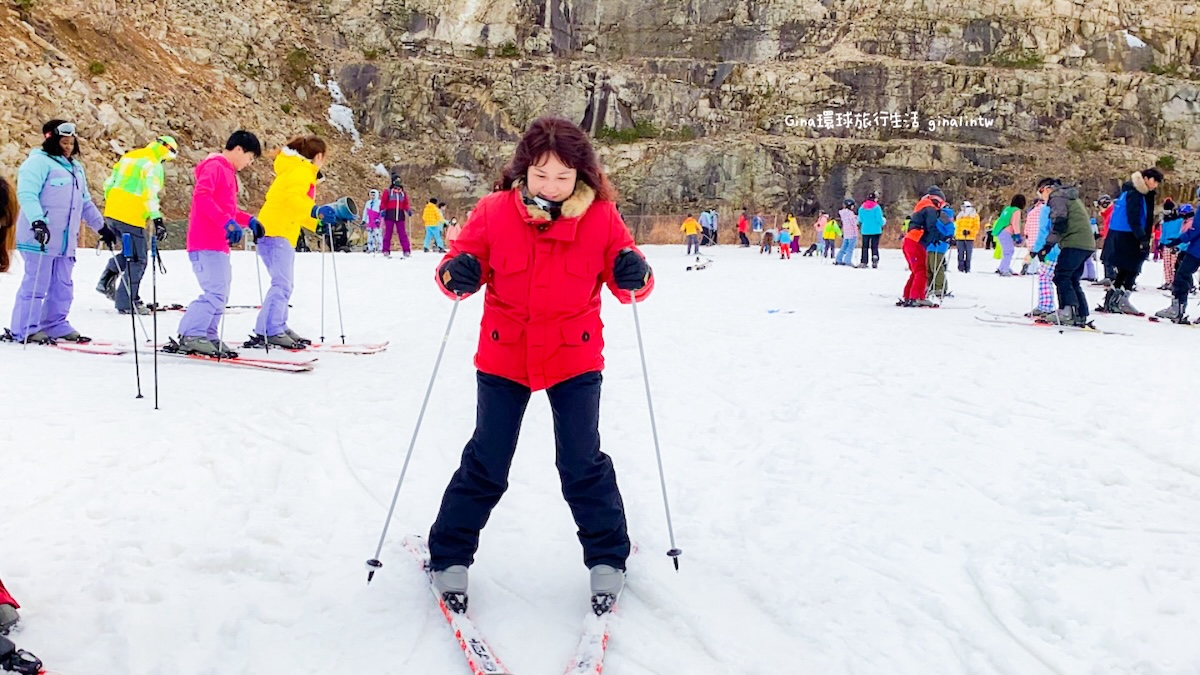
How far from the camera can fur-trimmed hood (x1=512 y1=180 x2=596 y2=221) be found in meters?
2.79

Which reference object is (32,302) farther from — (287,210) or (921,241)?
(921,241)

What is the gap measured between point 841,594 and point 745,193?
37.8 metres

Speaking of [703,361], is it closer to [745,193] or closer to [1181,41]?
[745,193]

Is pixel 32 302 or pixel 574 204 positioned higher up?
pixel 574 204

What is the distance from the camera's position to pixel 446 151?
132ft

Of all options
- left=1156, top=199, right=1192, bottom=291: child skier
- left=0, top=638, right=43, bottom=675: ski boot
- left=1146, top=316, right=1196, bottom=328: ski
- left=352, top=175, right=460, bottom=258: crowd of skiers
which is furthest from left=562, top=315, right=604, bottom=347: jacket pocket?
left=352, top=175, right=460, bottom=258: crowd of skiers

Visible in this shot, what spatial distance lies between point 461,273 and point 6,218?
235 cm

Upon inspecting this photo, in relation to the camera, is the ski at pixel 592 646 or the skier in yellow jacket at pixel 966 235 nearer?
the ski at pixel 592 646

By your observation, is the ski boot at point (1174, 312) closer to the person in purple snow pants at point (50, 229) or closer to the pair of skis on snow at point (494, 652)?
the pair of skis on snow at point (494, 652)

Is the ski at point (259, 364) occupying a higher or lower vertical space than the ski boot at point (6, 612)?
higher

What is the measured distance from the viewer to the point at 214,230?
22.9ft

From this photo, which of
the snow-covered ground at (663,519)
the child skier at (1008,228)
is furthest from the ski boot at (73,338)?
the child skier at (1008,228)

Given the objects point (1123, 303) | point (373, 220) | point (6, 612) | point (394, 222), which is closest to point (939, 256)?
point (1123, 303)

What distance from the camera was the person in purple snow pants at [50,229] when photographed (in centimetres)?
720
